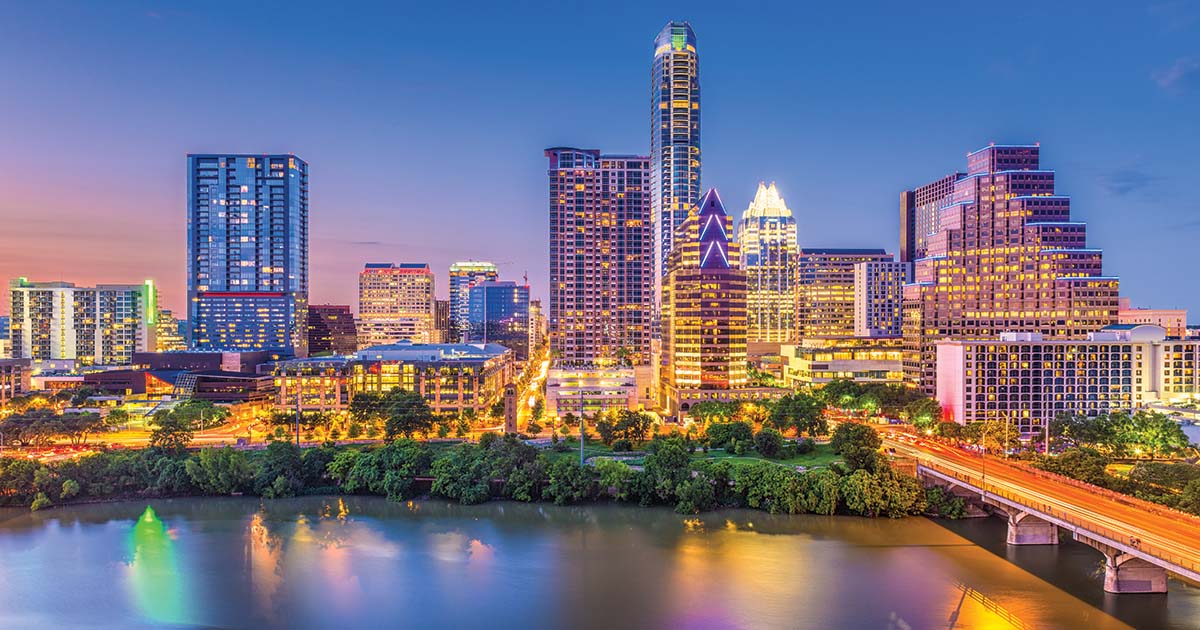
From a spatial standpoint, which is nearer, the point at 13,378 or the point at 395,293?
the point at 13,378

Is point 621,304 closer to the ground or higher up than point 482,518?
higher up

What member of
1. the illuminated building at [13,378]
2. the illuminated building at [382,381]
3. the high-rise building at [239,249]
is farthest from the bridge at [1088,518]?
the high-rise building at [239,249]

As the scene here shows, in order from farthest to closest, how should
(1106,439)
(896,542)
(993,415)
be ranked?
(993,415) → (1106,439) → (896,542)

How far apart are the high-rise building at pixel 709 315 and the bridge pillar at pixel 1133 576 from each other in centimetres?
4218

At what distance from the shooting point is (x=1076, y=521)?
92.6ft

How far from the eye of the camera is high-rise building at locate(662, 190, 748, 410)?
68625mm

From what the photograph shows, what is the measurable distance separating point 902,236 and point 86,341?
154722 mm

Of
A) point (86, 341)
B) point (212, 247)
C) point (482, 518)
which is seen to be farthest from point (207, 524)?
point (86, 341)

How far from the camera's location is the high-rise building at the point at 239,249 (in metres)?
106

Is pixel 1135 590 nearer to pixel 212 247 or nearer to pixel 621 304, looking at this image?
pixel 621 304

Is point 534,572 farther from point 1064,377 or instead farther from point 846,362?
point 846,362

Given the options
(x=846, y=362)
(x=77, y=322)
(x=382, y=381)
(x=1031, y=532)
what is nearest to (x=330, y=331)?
(x=77, y=322)

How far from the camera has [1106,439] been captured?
48.1m

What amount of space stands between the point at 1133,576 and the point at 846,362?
57.2m
